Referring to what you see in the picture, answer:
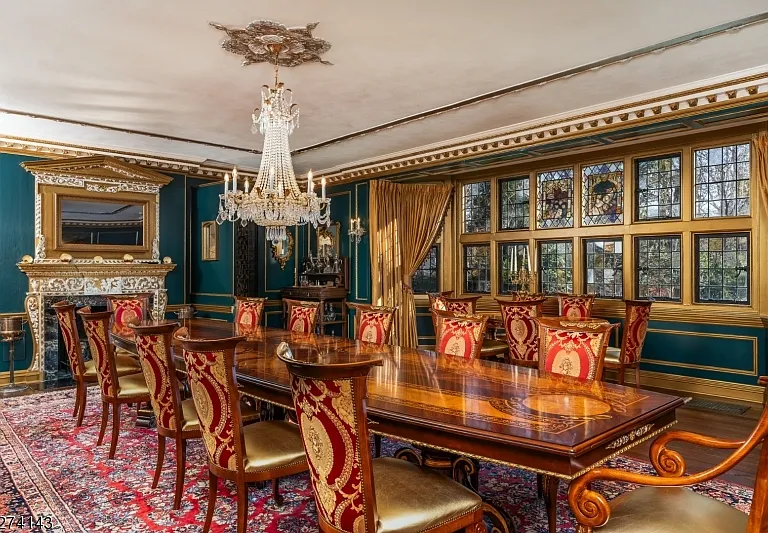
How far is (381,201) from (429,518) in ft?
18.9

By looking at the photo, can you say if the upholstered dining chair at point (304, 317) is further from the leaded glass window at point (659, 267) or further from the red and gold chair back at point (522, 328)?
the leaded glass window at point (659, 267)

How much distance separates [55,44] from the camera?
3.43 metres

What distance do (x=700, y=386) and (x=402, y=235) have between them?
12.8ft

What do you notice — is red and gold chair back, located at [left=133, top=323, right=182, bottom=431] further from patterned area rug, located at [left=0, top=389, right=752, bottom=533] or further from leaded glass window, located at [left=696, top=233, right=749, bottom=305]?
leaded glass window, located at [left=696, top=233, right=749, bottom=305]

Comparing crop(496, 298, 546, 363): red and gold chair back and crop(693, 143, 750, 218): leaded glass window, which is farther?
crop(693, 143, 750, 218): leaded glass window

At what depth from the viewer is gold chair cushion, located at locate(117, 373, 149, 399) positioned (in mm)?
3561

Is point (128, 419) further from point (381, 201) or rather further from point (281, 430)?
point (381, 201)

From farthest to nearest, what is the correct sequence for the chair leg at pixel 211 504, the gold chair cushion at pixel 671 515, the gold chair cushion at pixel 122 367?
the gold chair cushion at pixel 122 367
the chair leg at pixel 211 504
the gold chair cushion at pixel 671 515

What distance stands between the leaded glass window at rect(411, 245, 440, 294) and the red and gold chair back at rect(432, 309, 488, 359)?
386 cm

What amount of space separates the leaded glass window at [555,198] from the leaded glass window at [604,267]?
417mm

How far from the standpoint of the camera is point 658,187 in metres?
5.60

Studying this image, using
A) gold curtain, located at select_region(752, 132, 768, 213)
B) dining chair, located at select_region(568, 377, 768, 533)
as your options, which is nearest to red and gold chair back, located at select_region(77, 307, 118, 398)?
dining chair, located at select_region(568, 377, 768, 533)

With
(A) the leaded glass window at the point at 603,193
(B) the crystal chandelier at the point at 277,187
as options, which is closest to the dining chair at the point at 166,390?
(B) the crystal chandelier at the point at 277,187

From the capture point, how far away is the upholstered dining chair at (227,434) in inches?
86.4
